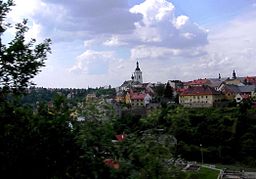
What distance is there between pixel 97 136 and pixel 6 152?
1315 mm

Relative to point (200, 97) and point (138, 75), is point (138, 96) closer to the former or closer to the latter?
point (200, 97)

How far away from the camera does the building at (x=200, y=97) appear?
6794 cm

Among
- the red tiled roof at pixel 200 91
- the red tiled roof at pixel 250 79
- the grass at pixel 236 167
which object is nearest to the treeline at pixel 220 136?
the grass at pixel 236 167

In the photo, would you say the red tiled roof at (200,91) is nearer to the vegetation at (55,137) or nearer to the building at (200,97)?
the building at (200,97)

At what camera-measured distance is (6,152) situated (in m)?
6.06

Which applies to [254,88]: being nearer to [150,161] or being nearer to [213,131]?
[213,131]

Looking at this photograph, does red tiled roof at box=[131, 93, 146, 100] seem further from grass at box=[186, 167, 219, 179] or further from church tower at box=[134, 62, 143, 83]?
grass at box=[186, 167, 219, 179]

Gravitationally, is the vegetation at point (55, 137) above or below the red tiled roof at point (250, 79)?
below

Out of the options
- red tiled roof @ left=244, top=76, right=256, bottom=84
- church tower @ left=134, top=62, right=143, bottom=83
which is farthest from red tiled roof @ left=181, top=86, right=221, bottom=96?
church tower @ left=134, top=62, right=143, bottom=83

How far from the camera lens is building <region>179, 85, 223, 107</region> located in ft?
223

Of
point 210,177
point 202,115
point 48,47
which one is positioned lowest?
point 210,177

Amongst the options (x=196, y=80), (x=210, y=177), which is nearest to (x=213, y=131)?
(x=210, y=177)

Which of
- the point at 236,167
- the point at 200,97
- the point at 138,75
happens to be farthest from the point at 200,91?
the point at 138,75

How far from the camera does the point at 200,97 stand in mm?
71250
